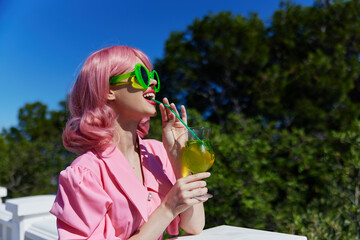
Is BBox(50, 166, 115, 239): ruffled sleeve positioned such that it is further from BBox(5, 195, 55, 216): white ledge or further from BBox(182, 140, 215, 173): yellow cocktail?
BBox(5, 195, 55, 216): white ledge

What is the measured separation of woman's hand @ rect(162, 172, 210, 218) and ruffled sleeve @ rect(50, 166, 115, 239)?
0.26 metres

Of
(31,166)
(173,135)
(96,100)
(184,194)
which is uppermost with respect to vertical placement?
(31,166)

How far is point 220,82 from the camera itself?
955 cm

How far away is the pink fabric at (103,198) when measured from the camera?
128 cm

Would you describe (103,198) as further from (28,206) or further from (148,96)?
(28,206)

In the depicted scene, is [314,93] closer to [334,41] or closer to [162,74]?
[334,41]

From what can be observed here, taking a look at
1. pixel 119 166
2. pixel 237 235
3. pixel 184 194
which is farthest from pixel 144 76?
pixel 237 235

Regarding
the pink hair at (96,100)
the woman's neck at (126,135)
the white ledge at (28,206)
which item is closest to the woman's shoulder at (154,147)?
the woman's neck at (126,135)

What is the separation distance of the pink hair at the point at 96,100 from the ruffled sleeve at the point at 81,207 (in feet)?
0.63

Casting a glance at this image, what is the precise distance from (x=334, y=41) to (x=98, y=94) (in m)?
8.77

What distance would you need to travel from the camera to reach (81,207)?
128 cm

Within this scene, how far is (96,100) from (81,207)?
49 centimetres

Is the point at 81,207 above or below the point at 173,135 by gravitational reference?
below

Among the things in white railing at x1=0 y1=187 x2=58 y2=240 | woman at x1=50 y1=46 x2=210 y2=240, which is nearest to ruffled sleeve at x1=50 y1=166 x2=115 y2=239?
woman at x1=50 y1=46 x2=210 y2=240
